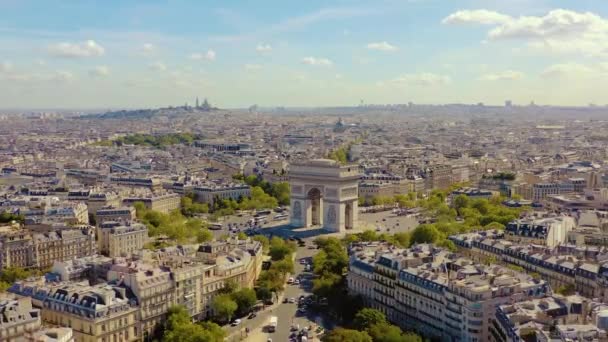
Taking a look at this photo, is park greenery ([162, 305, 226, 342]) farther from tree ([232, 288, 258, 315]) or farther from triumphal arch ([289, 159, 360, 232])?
triumphal arch ([289, 159, 360, 232])

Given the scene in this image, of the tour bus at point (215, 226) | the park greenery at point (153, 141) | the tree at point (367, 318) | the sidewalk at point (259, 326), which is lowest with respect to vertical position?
the park greenery at point (153, 141)

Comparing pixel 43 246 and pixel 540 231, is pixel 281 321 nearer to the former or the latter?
pixel 43 246

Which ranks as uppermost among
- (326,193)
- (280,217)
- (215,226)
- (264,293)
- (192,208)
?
(326,193)

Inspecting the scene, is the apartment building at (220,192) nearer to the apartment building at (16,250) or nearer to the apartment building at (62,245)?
Result: the apartment building at (62,245)

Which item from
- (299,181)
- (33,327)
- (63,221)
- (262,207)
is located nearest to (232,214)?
(262,207)

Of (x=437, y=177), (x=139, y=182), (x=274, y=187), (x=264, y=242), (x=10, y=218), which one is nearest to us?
(x=264, y=242)

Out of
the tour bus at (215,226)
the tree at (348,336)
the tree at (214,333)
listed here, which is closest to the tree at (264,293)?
the tree at (214,333)

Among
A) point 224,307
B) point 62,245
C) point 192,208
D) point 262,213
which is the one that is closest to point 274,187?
point 262,213
